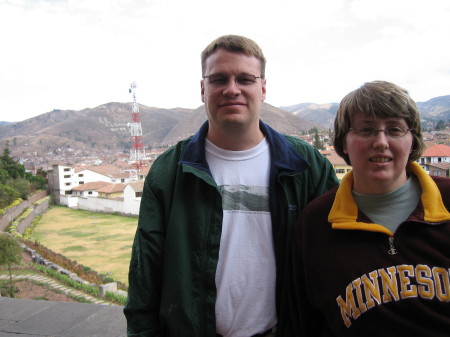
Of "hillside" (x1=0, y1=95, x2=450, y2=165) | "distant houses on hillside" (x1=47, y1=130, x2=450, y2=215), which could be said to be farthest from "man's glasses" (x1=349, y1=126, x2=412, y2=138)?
"hillside" (x1=0, y1=95, x2=450, y2=165)

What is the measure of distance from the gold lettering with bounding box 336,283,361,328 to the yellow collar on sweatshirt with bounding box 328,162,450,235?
191 millimetres

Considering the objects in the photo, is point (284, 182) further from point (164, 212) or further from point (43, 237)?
point (43, 237)

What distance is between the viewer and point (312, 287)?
1.29m

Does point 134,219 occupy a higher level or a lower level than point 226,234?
lower

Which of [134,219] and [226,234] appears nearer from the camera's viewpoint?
[226,234]

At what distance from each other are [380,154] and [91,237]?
21.8 metres

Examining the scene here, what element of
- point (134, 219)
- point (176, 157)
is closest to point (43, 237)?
point (134, 219)

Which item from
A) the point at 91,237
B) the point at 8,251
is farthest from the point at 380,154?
the point at 91,237

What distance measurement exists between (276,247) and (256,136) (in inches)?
17.8

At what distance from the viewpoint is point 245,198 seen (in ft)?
4.85

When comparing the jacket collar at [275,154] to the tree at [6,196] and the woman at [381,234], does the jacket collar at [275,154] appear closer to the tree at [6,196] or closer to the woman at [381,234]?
the woman at [381,234]

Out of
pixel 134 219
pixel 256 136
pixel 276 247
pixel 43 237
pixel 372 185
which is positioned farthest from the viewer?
pixel 134 219

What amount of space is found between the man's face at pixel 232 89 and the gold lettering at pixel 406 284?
0.74 meters

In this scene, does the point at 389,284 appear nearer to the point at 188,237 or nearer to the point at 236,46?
the point at 188,237
